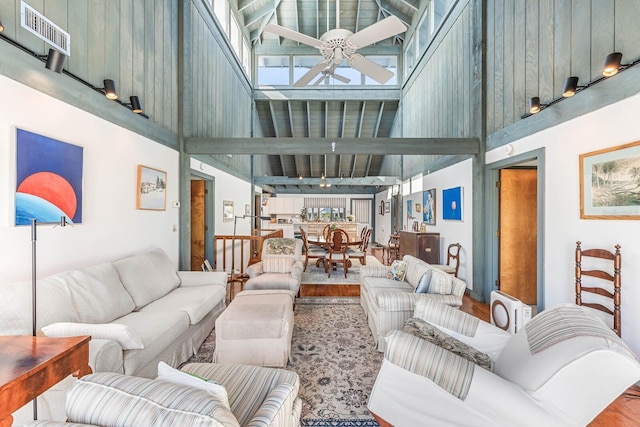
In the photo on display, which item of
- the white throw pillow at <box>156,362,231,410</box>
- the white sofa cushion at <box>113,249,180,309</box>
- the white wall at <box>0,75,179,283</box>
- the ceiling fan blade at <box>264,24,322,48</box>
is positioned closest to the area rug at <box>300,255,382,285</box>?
the white sofa cushion at <box>113,249,180,309</box>

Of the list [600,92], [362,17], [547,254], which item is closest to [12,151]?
[600,92]

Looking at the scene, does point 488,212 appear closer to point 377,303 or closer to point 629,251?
point 629,251

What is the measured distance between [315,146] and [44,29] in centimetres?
309

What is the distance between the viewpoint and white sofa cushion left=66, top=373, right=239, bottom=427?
0.73 m

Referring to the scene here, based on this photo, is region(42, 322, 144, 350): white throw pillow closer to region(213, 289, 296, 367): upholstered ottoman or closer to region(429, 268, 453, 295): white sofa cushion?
region(213, 289, 296, 367): upholstered ottoman

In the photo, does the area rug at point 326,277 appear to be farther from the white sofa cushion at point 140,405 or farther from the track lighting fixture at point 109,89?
the white sofa cushion at point 140,405

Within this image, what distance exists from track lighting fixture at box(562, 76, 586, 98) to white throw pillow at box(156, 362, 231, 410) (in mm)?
3536

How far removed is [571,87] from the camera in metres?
2.58

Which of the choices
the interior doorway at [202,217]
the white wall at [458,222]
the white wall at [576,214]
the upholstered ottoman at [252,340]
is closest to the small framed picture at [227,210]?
the interior doorway at [202,217]

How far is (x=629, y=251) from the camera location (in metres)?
2.25

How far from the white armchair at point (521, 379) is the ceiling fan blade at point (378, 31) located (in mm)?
3259

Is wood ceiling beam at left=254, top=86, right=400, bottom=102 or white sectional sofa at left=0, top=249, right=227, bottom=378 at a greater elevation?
wood ceiling beam at left=254, top=86, right=400, bottom=102

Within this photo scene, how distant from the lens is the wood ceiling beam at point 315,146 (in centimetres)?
439

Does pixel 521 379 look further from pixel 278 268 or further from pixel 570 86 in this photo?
pixel 278 268
